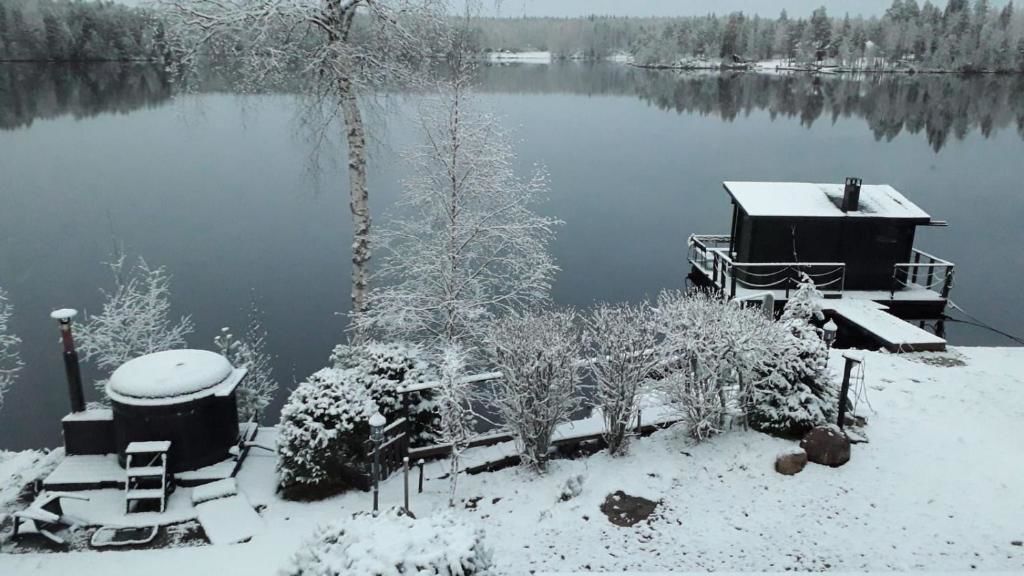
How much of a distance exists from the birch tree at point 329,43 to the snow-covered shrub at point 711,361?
6.47m

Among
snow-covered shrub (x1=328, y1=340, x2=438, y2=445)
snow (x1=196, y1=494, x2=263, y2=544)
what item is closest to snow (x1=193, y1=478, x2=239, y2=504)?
snow (x1=196, y1=494, x2=263, y2=544)

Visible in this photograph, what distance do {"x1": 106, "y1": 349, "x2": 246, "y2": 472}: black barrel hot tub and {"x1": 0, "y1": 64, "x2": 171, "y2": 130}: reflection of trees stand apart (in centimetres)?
5105

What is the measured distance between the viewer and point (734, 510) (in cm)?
863

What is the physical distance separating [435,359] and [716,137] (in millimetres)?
49523

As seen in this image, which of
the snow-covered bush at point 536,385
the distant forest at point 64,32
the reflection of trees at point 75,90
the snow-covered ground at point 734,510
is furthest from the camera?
the distant forest at point 64,32

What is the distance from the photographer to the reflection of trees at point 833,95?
66375mm

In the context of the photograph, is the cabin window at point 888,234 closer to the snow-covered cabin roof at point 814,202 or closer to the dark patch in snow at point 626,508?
the snow-covered cabin roof at point 814,202

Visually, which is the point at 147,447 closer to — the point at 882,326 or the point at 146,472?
the point at 146,472

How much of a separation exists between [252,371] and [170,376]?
5323 millimetres

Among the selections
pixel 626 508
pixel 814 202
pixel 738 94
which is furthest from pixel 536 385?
pixel 738 94

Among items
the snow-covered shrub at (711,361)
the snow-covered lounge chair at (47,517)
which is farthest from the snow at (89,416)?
the snow-covered shrub at (711,361)

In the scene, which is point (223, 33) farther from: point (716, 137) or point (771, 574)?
point (716, 137)

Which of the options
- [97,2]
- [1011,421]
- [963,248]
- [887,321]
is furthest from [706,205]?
[97,2]

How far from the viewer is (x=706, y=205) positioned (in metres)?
36.6
